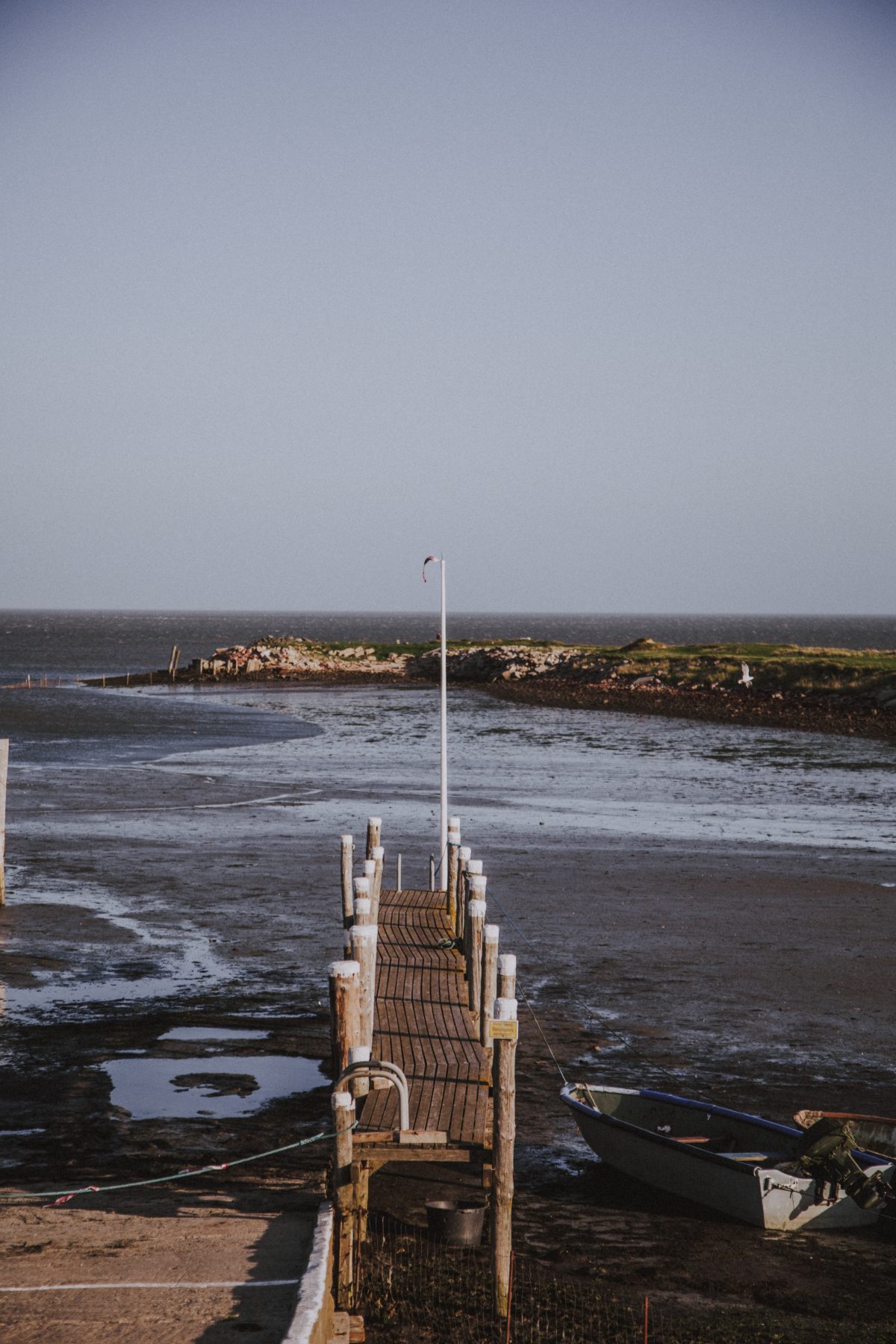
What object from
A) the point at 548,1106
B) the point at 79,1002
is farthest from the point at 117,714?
the point at 548,1106

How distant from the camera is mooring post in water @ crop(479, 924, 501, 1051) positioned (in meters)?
11.9

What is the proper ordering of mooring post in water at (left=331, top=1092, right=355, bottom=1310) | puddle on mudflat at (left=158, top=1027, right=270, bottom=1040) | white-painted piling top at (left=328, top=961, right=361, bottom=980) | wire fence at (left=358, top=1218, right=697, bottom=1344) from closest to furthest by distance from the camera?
wire fence at (left=358, top=1218, right=697, bottom=1344), mooring post in water at (left=331, top=1092, right=355, bottom=1310), white-painted piling top at (left=328, top=961, right=361, bottom=980), puddle on mudflat at (left=158, top=1027, right=270, bottom=1040)

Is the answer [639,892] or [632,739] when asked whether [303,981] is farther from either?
[632,739]

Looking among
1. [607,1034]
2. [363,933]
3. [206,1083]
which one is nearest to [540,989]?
[607,1034]

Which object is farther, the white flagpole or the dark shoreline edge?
the dark shoreline edge

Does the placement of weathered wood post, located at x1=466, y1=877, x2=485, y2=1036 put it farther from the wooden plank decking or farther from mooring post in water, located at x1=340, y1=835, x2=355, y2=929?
mooring post in water, located at x1=340, y1=835, x2=355, y2=929

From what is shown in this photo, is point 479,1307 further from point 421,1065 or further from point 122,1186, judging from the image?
point 122,1186

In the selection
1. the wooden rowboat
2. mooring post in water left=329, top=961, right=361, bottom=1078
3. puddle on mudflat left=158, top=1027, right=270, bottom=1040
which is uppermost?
mooring post in water left=329, top=961, right=361, bottom=1078

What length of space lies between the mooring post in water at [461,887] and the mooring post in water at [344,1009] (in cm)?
567

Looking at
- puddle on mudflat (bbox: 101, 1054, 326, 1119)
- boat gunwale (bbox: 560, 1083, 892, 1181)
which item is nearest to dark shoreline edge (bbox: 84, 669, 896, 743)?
puddle on mudflat (bbox: 101, 1054, 326, 1119)

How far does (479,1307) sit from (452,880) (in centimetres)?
921

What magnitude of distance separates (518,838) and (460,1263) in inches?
716

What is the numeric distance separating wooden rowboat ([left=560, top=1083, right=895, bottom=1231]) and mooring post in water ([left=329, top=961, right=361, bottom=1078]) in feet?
7.75

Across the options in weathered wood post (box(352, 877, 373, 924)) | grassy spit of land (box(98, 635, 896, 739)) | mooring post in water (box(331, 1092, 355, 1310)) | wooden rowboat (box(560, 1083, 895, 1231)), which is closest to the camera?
mooring post in water (box(331, 1092, 355, 1310))
